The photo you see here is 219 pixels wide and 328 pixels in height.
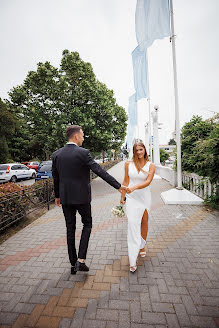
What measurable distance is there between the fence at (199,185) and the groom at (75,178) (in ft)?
15.5

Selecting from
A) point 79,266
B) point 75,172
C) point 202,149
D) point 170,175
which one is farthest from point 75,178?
point 170,175

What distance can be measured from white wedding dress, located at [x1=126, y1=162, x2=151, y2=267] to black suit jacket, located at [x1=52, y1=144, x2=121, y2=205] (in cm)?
38

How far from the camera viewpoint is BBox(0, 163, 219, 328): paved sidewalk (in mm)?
1869

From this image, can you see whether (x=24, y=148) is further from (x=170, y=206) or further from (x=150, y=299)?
(x=150, y=299)

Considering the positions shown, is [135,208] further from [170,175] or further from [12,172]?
[12,172]

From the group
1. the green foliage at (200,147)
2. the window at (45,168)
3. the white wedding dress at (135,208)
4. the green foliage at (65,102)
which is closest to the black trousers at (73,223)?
the white wedding dress at (135,208)

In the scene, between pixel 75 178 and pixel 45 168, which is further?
pixel 45 168

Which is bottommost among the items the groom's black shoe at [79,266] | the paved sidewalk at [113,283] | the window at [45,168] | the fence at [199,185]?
the paved sidewalk at [113,283]

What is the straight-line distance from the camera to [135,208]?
101 inches

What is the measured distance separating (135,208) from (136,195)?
20 centimetres

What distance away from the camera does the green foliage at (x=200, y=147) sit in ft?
16.9

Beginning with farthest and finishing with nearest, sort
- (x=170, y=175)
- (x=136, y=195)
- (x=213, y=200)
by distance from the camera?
(x=170, y=175), (x=213, y=200), (x=136, y=195)

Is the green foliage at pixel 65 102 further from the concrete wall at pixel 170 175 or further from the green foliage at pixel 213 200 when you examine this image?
the green foliage at pixel 213 200

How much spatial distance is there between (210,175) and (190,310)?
4.39 m
